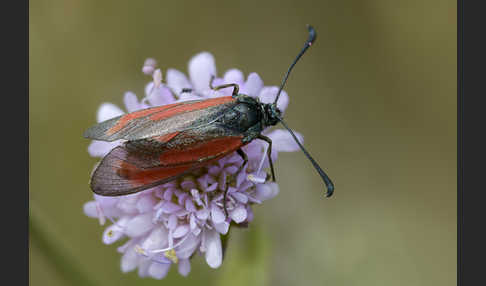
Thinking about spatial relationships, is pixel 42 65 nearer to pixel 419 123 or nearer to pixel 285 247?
pixel 285 247

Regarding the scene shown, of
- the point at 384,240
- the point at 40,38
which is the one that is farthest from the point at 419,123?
the point at 40,38

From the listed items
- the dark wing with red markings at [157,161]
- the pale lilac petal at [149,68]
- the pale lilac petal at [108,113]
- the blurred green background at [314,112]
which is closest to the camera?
the dark wing with red markings at [157,161]

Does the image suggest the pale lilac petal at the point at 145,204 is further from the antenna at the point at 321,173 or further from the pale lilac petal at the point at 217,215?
the antenna at the point at 321,173

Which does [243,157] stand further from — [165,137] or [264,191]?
[165,137]

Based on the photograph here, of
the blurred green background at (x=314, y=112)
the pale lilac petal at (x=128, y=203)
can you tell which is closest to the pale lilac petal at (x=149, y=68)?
the pale lilac petal at (x=128, y=203)

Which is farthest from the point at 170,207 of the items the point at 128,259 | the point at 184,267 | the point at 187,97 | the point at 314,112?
the point at 314,112
